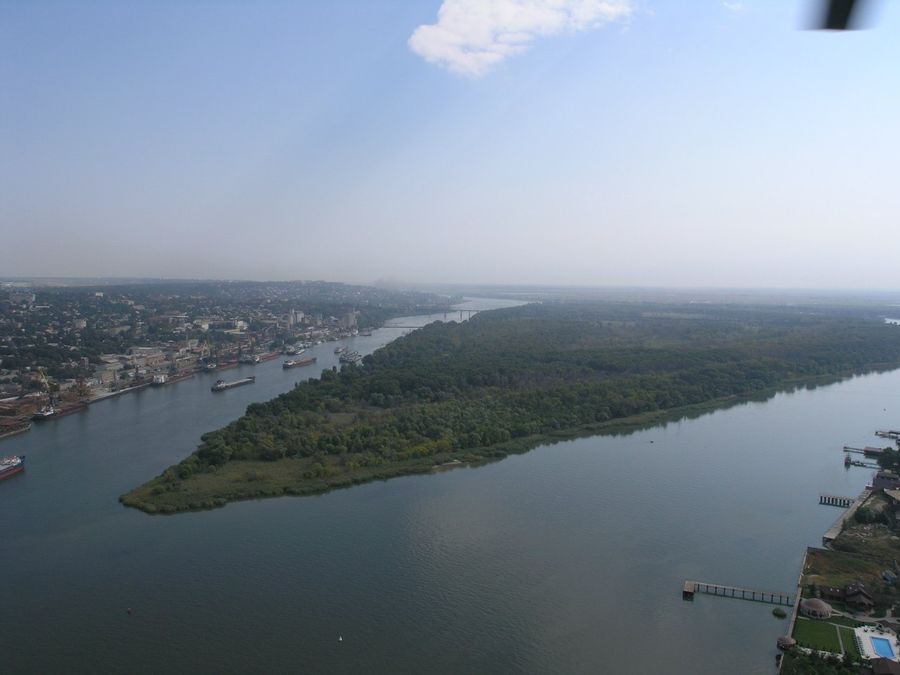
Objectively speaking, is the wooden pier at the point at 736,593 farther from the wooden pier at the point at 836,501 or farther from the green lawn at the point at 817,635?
the wooden pier at the point at 836,501

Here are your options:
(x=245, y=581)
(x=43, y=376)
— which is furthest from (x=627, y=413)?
(x=43, y=376)

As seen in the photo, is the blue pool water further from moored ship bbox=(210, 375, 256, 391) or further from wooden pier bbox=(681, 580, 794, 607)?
moored ship bbox=(210, 375, 256, 391)

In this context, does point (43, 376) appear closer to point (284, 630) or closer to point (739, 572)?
point (284, 630)

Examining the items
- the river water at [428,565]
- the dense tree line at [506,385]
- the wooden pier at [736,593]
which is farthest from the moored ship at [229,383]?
the wooden pier at [736,593]

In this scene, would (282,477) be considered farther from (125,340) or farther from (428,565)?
(125,340)

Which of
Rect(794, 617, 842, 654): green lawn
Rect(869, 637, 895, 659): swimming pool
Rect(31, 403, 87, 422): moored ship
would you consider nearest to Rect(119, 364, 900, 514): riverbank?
Rect(794, 617, 842, 654): green lawn

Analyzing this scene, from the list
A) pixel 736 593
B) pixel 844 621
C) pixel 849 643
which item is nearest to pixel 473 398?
pixel 736 593
